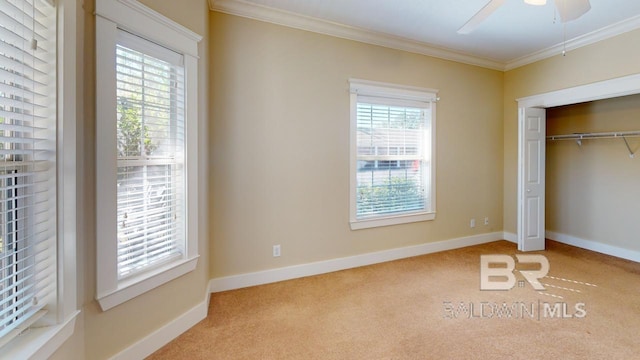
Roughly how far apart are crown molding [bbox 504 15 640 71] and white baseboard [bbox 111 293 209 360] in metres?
5.05

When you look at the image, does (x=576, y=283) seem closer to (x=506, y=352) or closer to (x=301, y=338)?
(x=506, y=352)

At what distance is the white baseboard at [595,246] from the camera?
3631 mm

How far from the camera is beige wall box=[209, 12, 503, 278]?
2783 mm

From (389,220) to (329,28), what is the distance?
7.93 feet

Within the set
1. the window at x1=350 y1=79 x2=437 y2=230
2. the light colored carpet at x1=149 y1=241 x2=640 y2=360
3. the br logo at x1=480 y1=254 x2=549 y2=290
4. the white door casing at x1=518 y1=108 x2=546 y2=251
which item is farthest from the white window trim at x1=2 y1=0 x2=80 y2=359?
the white door casing at x1=518 y1=108 x2=546 y2=251

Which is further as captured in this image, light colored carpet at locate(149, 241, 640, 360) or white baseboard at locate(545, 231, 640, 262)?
white baseboard at locate(545, 231, 640, 262)

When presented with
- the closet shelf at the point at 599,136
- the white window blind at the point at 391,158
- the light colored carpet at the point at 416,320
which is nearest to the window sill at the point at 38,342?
the light colored carpet at the point at 416,320

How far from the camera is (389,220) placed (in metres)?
3.66

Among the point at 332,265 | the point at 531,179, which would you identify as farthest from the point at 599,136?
the point at 332,265

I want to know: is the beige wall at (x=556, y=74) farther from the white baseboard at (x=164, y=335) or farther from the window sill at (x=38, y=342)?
the window sill at (x=38, y=342)

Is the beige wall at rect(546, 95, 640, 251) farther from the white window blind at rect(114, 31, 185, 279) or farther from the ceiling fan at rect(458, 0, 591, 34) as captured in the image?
the white window blind at rect(114, 31, 185, 279)

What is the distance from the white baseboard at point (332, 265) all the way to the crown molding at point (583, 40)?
2.69m

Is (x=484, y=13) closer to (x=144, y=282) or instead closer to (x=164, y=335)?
(x=144, y=282)

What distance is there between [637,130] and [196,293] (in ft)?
17.8
